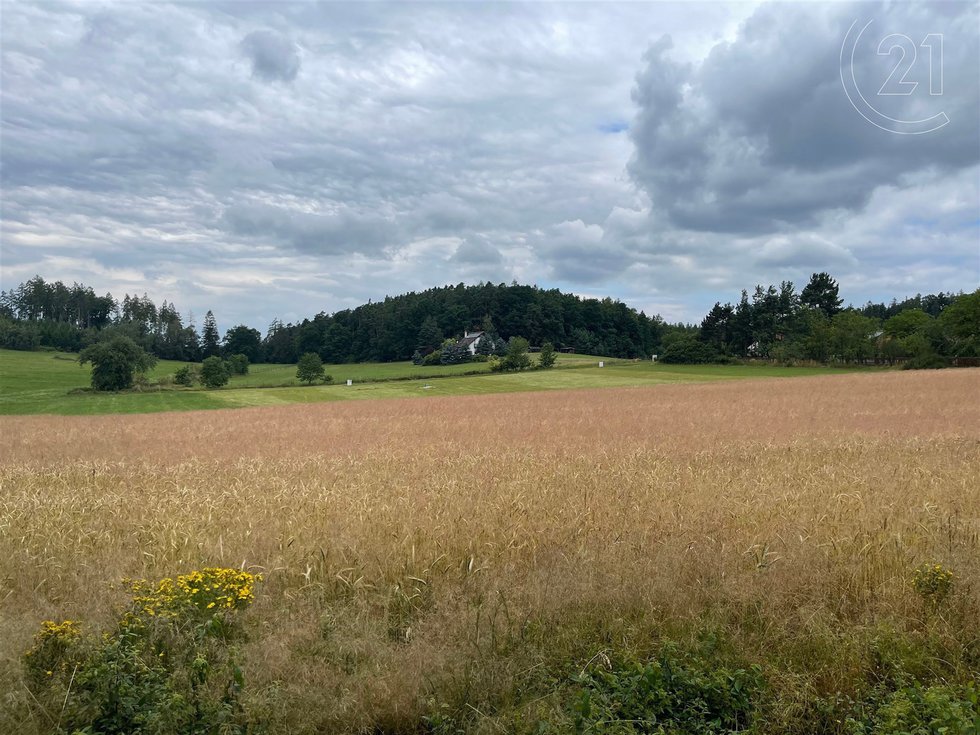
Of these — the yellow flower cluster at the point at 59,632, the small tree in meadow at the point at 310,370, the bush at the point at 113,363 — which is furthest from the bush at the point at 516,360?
the yellow flower cluster at the point at 59,632

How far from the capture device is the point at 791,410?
2448 cm

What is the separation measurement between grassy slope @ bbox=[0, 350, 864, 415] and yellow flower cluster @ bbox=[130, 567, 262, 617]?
48.0m

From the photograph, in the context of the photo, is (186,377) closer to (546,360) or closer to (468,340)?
(546,360)

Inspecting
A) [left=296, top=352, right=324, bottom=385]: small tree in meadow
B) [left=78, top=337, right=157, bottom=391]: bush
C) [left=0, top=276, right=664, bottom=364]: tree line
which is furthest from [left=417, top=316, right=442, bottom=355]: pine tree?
[left=78, top=337, right=157, bottom=391]: bush

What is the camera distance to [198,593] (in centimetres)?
529

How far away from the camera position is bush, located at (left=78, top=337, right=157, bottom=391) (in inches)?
2712

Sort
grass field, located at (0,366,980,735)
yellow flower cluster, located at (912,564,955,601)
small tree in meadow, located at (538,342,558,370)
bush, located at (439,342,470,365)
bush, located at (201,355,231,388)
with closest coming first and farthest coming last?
grass field, located at (0,366,980,735) < yellow flower cluster, located at (912,564,955,601) < bush, located at (201,355,231,388) < small tree in meadow, located at (538,342,558,370) < bush, located at (439,342,470,365)

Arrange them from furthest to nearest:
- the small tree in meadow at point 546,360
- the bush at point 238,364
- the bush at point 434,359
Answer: the bush at point 434,359 < the bush at point 238,364 < the small tree in meadow at point 546,360

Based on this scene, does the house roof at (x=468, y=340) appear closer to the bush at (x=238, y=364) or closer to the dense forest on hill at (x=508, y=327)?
the dense forest on hill at (x=508, y=327)

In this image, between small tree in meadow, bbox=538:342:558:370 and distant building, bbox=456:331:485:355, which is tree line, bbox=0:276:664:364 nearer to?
distant building, bbox=456:331:485:355

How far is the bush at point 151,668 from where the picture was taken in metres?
4.00

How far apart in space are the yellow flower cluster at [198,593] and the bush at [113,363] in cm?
7402

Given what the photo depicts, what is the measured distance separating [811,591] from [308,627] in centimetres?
439

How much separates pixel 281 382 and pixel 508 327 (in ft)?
202
